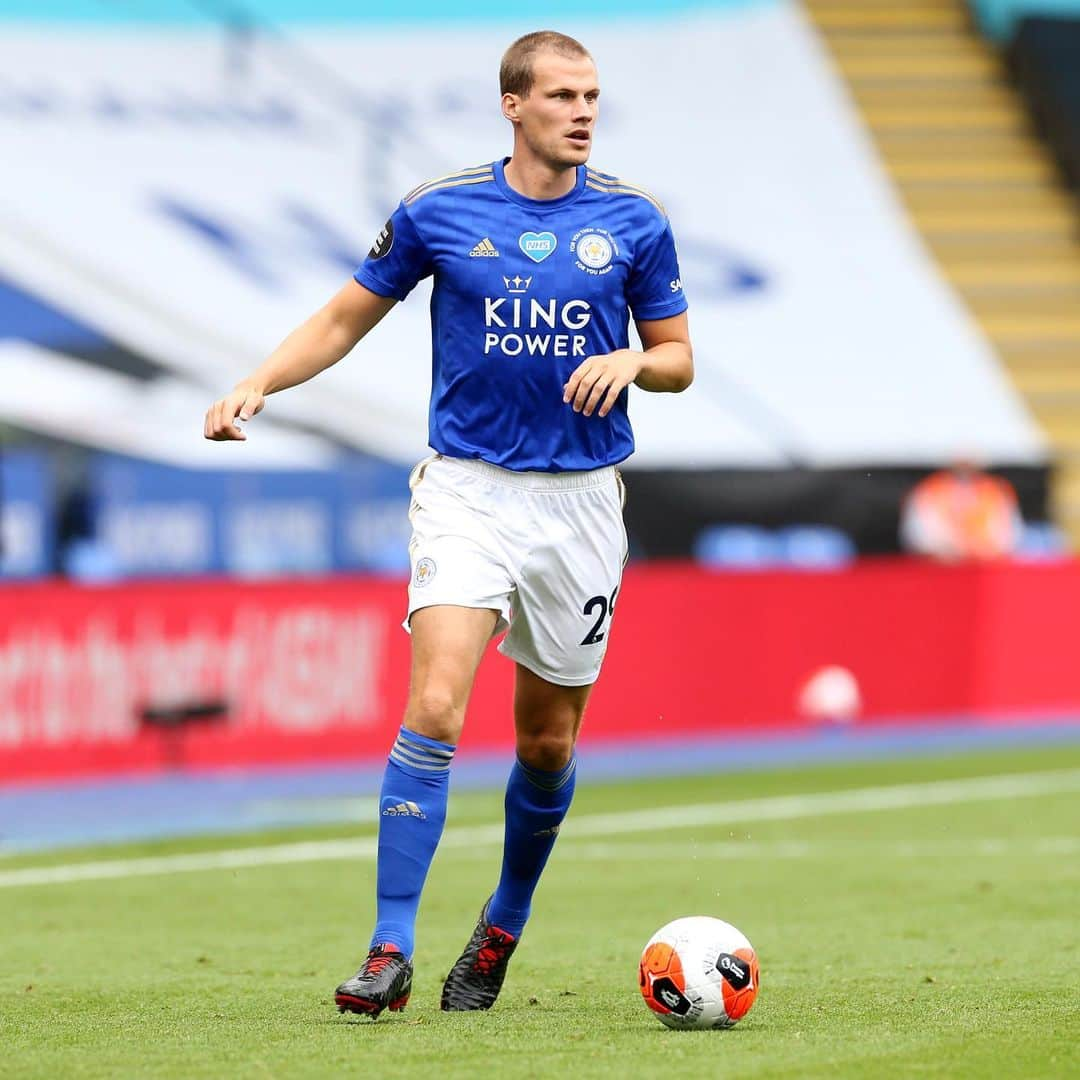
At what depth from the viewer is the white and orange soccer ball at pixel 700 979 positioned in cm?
555

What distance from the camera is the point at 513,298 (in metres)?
5.95

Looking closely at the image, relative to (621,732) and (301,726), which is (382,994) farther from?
(621,732)

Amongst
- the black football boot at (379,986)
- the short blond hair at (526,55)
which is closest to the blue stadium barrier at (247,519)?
the short blond hair at (526,55)

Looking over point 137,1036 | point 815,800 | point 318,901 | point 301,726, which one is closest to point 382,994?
point 137,1036

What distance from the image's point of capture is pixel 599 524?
609 centimetres

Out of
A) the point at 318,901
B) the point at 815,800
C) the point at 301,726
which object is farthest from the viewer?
the point at 301,726

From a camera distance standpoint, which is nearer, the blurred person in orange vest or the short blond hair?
the short blond hair

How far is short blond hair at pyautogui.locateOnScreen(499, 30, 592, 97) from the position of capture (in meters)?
6.01

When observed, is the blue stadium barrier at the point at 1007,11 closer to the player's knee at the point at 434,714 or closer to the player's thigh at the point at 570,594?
the player's thigh at the point at 570,594

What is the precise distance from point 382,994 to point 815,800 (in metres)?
7.78

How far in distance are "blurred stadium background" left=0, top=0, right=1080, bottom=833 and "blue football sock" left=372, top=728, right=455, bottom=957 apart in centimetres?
596

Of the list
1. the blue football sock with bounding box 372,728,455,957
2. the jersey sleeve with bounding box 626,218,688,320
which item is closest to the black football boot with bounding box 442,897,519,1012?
the blue football sock with bounding box 372,728,455,957

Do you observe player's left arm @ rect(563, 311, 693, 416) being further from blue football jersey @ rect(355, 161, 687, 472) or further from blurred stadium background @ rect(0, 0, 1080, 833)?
blurred stadium background @ rect(0, 0, 1080, 833)

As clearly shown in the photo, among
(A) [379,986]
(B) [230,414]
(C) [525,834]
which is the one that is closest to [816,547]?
(C) [525,834]
